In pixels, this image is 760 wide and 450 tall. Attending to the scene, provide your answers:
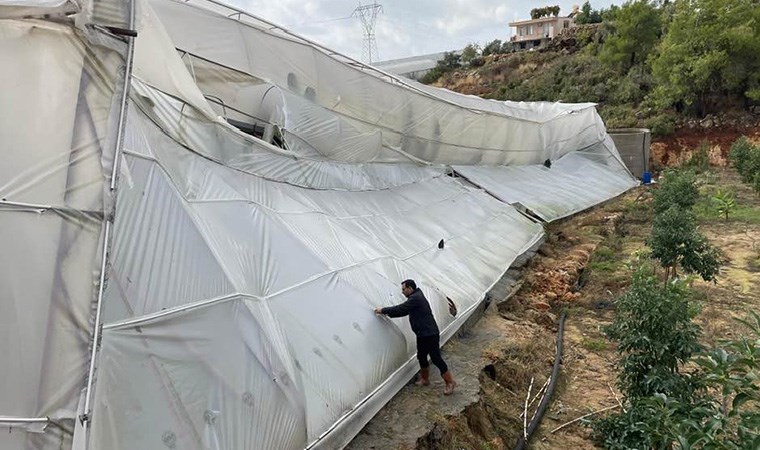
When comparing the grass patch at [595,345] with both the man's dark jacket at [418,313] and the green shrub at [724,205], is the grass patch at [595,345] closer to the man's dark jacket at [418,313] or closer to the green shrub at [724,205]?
the man's dark jacket at [418,313]

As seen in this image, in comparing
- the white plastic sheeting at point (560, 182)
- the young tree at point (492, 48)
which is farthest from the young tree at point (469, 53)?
the white plastic sheeting at point (560, 182)

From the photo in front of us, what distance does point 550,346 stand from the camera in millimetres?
8547

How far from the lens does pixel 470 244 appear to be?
1108 cm

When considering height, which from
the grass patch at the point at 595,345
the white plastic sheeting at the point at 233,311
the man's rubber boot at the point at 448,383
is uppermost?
the white plastic sheeting at the point at 233,311

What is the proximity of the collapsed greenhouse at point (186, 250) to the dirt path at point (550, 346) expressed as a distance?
1.48 feet

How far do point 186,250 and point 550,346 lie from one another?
5895 millimetres

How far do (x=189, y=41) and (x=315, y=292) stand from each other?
684 centimetres

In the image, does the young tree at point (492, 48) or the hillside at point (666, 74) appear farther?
→ the young tree at point (492, 48)

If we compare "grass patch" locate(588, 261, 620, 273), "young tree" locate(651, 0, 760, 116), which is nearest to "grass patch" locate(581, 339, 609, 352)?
"grass patch" locate(588, 261, 620, 273)

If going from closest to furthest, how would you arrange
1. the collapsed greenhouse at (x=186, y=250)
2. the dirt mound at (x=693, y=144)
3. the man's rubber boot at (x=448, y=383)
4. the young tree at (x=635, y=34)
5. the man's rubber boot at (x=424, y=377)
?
1. the collapsed greenhouse at (x=186, y=250)
2. the man's rubber boot at (x=448, y=383)
3. the man's rubber boot at (x=424, y=377)
4. the dirt mound at (x=693, y=144)
5. the young tree at (x=635, y=34)

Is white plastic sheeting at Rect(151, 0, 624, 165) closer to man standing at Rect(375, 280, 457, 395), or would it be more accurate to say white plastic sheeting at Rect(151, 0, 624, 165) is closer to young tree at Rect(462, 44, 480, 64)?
man standing at Rect(375, 280, 457, 395)

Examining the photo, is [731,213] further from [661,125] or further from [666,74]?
[666,74]

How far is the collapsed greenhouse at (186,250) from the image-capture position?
3424 millimetres

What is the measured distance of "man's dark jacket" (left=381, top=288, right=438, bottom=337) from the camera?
629cm
